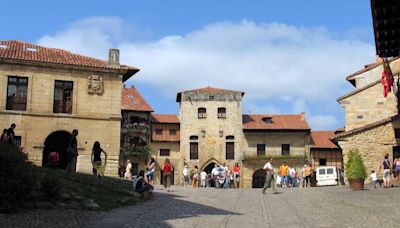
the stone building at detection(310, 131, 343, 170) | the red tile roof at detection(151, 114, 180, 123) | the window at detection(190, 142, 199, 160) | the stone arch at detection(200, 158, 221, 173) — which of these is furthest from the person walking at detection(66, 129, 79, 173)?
the stone building at detection(310, 131, 343, 170)

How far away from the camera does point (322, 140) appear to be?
53438 millimetres

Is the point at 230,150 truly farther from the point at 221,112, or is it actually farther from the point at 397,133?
the point at 397,133

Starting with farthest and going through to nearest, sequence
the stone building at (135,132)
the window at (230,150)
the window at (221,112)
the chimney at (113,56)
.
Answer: the window at (221,112)
the window at (230,150)
the stone building at (135,132)
the chimney at (113,56)

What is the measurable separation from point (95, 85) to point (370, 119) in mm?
17761

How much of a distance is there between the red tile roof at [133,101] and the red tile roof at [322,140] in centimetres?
1789

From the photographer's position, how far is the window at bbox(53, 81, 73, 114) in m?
30.0

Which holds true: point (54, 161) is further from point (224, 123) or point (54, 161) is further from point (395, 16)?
point (224, 123)

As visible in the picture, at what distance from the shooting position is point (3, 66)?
2895 centimetres

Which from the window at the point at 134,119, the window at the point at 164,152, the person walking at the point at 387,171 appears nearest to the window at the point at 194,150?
the window at the point at 164,152

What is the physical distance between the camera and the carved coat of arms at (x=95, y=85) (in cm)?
3036

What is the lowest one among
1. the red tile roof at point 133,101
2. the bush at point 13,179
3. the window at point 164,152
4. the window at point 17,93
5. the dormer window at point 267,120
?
the bush at point 13,179

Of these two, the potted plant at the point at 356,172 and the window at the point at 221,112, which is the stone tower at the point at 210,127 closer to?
the window at the point at 221,112

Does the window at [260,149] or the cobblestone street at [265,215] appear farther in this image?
the window at [260,149]

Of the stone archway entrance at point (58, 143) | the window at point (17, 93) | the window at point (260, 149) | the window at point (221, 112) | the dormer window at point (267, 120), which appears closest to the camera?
the window at point (17, 93)
